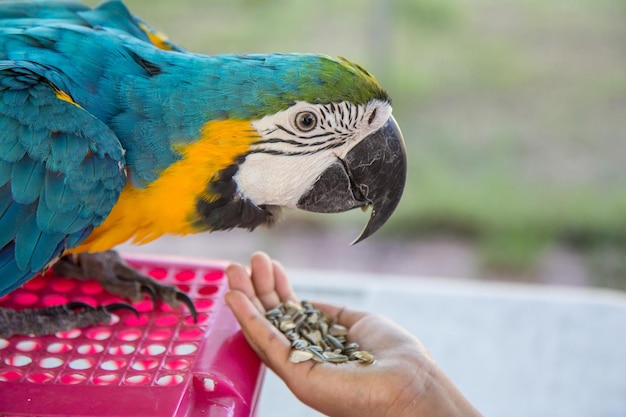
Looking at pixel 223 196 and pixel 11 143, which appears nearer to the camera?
pixel 11 143

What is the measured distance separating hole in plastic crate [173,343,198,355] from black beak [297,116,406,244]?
1.05 feet

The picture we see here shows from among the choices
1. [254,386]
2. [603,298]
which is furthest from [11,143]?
[603,298]

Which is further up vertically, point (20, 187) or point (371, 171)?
point (371, 171)

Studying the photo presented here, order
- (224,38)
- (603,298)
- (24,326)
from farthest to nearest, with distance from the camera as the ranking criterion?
(224,38)
(603,298)
(24,326)

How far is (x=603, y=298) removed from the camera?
1957 millimetres

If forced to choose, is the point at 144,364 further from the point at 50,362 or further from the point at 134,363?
the point at 50,362

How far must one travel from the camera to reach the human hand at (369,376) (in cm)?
130

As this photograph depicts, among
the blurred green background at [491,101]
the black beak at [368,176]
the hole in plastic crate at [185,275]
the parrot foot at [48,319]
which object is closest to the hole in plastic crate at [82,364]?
the parrot foot at [48,319]

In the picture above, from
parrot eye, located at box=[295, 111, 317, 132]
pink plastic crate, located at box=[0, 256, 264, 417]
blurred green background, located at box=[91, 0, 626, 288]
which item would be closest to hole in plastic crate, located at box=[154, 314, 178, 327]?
pink plastic crate, located at box=[0, 256, 264, 417]

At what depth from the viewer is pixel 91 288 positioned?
5.26 ft

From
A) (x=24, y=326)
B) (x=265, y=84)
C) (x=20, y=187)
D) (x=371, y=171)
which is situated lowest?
(x=24, y=326)

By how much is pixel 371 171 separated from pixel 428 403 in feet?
1.31

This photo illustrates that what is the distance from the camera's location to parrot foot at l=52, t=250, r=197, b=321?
1531mm

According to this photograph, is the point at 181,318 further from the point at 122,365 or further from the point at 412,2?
the point at 412,2
